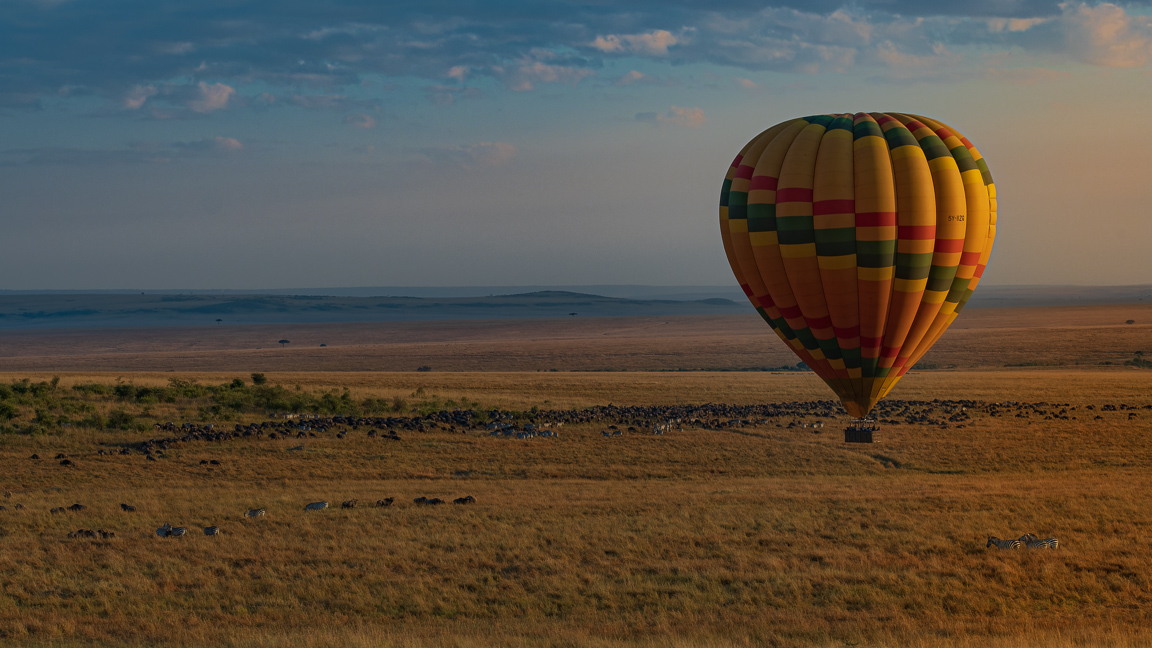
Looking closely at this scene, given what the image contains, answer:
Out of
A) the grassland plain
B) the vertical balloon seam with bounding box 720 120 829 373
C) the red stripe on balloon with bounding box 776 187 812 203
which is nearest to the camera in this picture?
the grassland plain

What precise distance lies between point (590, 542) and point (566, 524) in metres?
1.61

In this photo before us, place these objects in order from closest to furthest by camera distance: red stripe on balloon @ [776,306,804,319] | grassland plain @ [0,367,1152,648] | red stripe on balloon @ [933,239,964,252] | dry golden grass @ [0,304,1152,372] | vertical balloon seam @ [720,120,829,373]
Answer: grassland plain @ [0,367,1152,648] → red stripe on balloon @ [933,239,964,252] → red stripe on balloon @ [776,306,804,319] → vertical balloon seam @ [720,120,829,373] → dry golden grass @ [0,304,1152,372]

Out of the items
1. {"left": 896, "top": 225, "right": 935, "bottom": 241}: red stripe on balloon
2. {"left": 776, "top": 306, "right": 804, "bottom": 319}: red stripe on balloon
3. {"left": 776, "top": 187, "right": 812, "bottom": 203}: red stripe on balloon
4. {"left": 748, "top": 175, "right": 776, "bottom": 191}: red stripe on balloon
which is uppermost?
{"left": 748, "top": 175, "right": 776, "bottom": 191}: red stripe on balloon

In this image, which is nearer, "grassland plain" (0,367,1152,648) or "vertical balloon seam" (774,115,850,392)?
"grassland plain" (0,367,1152,648)

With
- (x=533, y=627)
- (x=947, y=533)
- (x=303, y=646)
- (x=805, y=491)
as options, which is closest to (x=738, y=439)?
(x=805, y=491)

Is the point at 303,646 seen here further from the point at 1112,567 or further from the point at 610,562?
the point at 1112,567

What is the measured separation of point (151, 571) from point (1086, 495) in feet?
67.6

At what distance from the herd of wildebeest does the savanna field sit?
28 cm

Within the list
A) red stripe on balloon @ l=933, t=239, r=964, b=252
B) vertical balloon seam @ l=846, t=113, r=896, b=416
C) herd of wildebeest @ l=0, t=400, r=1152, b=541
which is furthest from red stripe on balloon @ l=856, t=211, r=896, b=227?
herd of wildebeest @ l=0, t=400, r=1152, b=541

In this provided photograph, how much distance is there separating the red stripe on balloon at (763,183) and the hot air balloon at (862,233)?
0.03 m

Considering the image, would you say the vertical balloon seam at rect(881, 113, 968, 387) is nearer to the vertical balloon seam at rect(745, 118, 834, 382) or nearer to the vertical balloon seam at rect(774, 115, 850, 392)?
the vertical balloon seam at rect(774, 115, 850, 392)

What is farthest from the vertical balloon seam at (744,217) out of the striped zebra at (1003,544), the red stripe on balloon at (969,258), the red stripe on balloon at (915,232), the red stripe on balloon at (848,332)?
the striped zebra at (1003,544)

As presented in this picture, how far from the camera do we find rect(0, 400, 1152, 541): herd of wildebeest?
107 ft

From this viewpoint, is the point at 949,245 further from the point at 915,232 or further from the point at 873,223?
the point at 873,223
